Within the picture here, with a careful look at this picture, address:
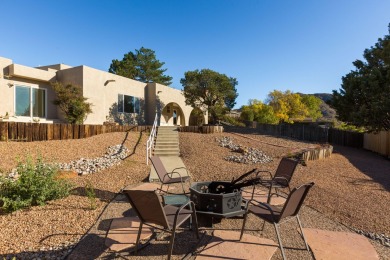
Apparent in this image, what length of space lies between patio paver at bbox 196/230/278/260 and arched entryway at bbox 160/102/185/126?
21478 mm

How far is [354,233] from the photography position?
3.89 m

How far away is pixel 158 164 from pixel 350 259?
3.90 m

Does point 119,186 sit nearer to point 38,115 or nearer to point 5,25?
point 5,25

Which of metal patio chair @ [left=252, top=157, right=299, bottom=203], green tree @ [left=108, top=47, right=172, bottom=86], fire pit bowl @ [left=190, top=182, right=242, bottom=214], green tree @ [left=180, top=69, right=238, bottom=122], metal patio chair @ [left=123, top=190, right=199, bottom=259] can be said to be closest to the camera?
metal patio chair @ [left=123, top=190, right=199, bottom=259]

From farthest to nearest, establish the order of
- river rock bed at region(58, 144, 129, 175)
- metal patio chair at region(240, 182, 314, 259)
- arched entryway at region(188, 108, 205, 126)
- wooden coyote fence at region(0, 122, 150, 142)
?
1. arched entryway at region(188, 108, 205, 126)
2. wooden coyote fence at region(0, 122, 150, 142)
3. river rock bed at region(58, 144, 129, 175)
4. metal patio chair at region(240, 182, 314, 259)

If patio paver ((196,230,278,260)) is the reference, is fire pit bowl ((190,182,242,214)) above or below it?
above

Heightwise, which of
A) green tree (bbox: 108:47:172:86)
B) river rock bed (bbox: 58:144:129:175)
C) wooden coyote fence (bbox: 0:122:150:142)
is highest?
green tree (bbox: 108:47:172:86)

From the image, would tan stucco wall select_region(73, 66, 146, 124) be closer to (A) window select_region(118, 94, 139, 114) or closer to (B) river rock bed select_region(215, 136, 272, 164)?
(A) window select_region(118, 94, 139, 114)

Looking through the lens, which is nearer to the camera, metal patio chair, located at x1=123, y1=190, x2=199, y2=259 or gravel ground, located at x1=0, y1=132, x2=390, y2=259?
metal patio chair, located at x1=123, y1=190, x2=199, y2=259

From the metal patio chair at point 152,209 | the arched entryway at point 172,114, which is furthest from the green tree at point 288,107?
the metal patio chair at point 152,209

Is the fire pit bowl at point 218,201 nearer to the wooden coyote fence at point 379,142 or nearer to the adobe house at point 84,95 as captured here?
the adobe house at point 84,95

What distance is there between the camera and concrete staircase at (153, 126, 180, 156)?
11.6 metres

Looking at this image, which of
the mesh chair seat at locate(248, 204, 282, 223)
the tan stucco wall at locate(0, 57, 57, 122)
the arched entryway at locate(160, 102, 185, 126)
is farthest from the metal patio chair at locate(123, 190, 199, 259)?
the arched entryway at locate(160, 102, 185, 126)

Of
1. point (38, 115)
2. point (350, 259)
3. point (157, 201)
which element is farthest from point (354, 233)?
point (38, 115)
